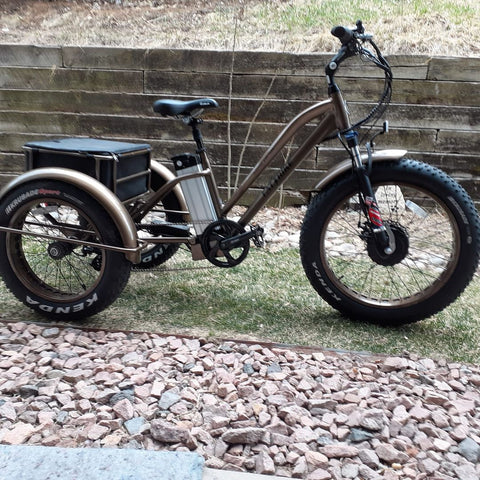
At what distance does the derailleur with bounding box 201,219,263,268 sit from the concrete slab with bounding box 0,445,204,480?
136 centimetres

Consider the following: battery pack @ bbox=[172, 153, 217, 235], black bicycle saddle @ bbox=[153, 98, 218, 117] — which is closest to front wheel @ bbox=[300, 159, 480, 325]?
battery pack @ bbox=[172, 153, 217, 235]

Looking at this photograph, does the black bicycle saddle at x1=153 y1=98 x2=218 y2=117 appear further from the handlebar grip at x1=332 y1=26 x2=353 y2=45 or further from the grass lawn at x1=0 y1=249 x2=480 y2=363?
the grass lawn at x1=0 y1=249 x2=480 y2=363

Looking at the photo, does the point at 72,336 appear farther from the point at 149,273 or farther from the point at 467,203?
the point at 467,203

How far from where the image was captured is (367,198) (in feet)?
8.49

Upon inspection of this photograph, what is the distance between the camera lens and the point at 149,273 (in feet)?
11.4

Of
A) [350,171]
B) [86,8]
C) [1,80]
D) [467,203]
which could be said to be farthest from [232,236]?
[86,8]

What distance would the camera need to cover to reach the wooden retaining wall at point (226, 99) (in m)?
4.43

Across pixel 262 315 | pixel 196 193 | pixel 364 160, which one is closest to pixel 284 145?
pixel 364 160

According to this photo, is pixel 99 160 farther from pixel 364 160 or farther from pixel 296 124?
pixel 364 160

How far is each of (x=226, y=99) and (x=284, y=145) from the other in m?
2.05

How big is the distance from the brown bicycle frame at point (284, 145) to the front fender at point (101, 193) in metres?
0.21

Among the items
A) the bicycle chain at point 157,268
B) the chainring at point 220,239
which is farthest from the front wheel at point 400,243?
the bicycle chain at point 157,268

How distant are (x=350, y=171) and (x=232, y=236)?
729 millimetres

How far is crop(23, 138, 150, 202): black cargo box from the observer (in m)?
2.67
